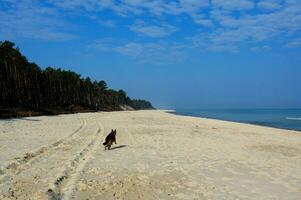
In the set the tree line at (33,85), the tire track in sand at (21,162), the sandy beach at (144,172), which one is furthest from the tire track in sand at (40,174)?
the tree line at (33,85)

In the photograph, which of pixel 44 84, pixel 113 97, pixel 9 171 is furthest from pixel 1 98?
pixel 113 97

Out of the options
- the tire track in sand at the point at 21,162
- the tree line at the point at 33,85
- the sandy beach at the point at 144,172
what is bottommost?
the sandy beach at the point at 144,172

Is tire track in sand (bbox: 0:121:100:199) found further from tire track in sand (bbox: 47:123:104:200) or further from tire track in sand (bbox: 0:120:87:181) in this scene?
tire track in sand (bbox: 0:120:87:181)

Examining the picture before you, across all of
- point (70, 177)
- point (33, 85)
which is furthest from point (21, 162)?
point (33, 85)

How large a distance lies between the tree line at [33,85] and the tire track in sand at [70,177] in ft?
137

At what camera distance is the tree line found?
59.1m

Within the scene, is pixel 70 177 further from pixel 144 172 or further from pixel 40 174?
pixel 144 172

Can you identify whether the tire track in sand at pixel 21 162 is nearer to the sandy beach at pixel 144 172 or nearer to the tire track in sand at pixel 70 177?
the sandy beach at pixel 144 172

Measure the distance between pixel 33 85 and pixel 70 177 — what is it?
216ft

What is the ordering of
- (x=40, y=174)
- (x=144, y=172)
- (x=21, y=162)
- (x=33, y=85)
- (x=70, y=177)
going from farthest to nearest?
(x=33, y=85) → (x=21, y=162) → (x=144, y=172) → (x=40, y=174) → (x=70, y=177)

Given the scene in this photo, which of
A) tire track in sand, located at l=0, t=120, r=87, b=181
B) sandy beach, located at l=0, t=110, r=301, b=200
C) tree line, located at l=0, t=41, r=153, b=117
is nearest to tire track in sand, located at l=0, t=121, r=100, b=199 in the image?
sandy beach, located at l=0, t=110, r=301, b=200

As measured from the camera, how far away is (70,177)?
34.4ft

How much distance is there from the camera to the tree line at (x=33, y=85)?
59125 mm

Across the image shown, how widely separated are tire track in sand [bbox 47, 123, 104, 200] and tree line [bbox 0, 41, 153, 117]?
41.9 m
